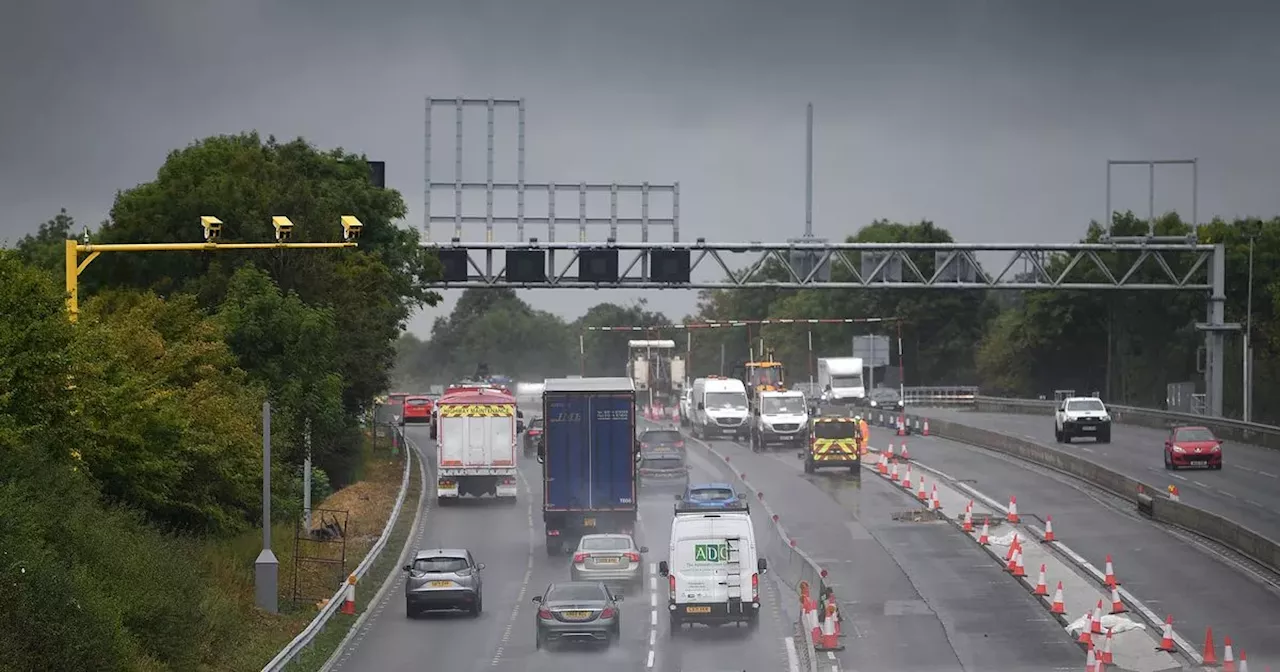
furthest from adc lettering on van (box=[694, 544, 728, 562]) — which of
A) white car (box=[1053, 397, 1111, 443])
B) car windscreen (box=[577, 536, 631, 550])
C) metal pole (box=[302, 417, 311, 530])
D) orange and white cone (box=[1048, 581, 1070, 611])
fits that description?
white car (box=[1053, 397, 1111, 443])

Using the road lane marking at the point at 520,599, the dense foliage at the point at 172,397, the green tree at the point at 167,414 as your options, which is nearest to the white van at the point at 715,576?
the road lane marking at the point at 520,599

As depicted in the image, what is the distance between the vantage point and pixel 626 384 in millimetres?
45938

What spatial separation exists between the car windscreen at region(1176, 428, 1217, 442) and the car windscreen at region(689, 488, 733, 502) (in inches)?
837

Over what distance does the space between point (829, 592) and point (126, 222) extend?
3318 centimetres

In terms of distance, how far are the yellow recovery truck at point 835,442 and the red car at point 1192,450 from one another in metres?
11.5

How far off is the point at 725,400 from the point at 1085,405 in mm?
17992

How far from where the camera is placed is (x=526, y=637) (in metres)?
35.0

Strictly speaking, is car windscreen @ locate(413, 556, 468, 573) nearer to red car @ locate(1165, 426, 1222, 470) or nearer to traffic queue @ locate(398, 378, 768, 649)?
traffic queue @ locate(398, 378, 768, 649)

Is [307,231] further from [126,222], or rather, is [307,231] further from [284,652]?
[284,652]

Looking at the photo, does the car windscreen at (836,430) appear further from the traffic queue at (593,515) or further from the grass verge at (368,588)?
the grass verge at (368,588)

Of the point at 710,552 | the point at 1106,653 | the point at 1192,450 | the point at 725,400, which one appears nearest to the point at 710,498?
the point at 710,552

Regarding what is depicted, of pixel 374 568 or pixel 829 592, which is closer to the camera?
pixel 829 592

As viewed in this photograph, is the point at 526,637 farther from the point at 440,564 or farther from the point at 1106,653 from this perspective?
the point at 1106,653

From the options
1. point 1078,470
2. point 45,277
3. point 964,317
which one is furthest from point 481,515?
point 964,317
